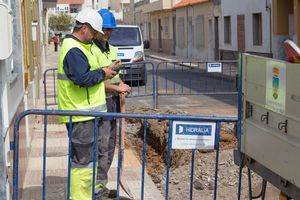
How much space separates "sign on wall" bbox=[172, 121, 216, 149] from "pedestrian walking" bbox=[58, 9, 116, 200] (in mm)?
814

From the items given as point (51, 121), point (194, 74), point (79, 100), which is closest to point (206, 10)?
point (194, 74)

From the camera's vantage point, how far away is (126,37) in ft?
74.4

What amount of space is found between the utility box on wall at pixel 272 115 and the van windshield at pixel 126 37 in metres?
17.5

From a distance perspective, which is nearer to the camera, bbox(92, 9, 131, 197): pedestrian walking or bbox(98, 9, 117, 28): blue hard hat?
bbox(92, 9, 131, 197): pedestrian walking

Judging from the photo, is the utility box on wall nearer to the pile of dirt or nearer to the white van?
the pile of dirt

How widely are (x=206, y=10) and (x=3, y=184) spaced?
114 feet

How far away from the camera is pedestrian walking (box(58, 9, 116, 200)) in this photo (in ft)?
19.1

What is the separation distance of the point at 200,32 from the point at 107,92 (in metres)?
33.6

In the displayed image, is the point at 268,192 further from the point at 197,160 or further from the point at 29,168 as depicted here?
the point at 29,168

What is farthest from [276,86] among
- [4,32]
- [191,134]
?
[4,32]

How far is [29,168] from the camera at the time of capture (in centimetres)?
822

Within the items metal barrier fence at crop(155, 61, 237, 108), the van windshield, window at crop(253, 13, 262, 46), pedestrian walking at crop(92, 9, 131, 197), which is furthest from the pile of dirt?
window at crop(253, 13, 262, 46)

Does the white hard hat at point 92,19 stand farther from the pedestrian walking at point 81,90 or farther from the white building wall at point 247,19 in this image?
the white building wall at point 247,19

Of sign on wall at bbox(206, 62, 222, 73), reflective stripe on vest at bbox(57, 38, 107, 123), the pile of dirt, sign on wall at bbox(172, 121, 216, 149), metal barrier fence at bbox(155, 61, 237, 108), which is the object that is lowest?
the pile of dirt
